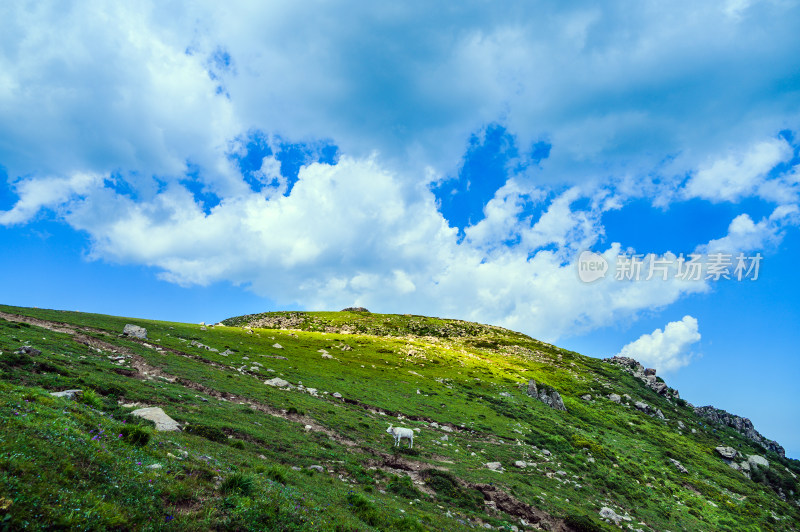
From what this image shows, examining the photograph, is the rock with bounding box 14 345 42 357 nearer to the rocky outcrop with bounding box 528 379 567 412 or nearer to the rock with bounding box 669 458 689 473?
the rocky outcrop with bounding box 528 379 567 412

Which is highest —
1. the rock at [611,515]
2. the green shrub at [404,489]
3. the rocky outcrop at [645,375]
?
the rocky outcrop at [645,375]

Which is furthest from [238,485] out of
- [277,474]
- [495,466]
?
[495,466]

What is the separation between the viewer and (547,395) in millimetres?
68125

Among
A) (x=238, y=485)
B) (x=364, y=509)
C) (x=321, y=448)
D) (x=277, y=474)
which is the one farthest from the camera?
(x=321, y=448)

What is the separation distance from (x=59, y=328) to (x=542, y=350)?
135 meters

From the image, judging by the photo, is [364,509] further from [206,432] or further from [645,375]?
[645,375]

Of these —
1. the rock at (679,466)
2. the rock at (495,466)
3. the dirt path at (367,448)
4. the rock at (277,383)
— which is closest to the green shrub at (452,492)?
the dirt path at (367,448)

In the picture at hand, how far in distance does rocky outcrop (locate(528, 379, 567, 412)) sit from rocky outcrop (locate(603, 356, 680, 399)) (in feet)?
225

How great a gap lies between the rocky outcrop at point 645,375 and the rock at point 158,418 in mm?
137405

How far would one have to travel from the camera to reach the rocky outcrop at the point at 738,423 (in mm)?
99375

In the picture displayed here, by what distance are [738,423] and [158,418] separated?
152 metres

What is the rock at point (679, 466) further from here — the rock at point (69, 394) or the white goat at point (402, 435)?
the rock at point (69, 394)

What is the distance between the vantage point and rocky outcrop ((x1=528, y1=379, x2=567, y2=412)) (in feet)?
215

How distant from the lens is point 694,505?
125 feet
